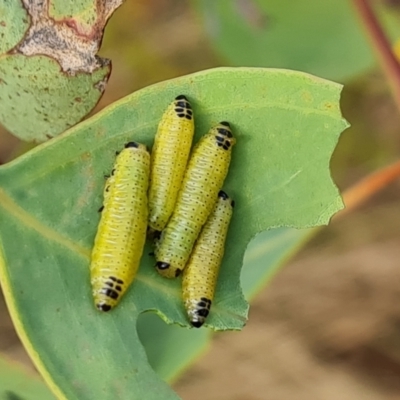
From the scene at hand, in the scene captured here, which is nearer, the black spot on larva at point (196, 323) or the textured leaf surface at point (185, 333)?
the black spot on larva at point (196, 323)

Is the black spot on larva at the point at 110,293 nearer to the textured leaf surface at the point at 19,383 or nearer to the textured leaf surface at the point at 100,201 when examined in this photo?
the textured leaf surface at the point at 100,201

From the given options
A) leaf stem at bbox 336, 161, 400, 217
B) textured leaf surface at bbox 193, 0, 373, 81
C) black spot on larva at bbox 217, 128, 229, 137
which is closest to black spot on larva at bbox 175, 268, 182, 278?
black spot on larva at bbox 217, 128, 229, 137

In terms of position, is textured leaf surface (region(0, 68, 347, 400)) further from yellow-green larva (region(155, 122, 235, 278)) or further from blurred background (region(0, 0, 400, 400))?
blurred background (region(0, 0, 400, 400))

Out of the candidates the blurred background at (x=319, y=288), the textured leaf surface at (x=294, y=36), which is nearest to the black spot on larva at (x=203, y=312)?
the textured leaf surface at (x=294, y=36)

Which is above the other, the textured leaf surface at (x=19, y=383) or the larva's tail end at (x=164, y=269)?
the larva's tail end at (x=164, y=269)

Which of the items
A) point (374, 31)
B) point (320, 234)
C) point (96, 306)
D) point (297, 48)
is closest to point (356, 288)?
point (320, 234)
